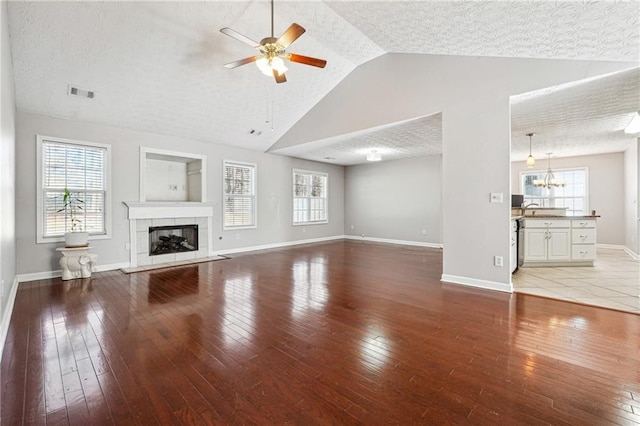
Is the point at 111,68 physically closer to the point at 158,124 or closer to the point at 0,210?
the point at 158,124

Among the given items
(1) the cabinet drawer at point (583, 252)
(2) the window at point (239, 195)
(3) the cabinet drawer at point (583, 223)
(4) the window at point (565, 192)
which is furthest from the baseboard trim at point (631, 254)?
(2) the window at point (239, 195)

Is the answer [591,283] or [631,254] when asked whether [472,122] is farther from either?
[631,254]

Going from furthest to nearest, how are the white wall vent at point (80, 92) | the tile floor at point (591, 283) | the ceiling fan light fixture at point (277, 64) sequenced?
the white wall vent at point (80, 92), the tile floor at point (591, 283), the ceiling fan light fixture at point (277, 64)

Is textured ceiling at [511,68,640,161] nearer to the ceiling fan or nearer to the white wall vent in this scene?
the ceiling fan

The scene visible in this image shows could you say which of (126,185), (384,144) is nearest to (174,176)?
(126,185)

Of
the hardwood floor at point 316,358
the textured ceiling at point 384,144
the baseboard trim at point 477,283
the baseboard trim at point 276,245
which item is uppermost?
the textured ceiling at point 384,144

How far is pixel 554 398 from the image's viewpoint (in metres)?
1.66

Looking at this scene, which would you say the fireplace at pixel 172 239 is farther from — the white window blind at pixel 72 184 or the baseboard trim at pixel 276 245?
the white window blind at pixel 72 184

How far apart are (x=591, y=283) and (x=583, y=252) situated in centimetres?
137

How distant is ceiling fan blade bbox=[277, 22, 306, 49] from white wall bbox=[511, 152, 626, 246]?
9240mm

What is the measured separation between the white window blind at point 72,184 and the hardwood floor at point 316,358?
133cm

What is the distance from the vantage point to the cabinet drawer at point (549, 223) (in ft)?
16.7

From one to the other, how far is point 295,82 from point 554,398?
5.30 metres

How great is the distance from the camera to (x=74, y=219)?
489 centimetres
